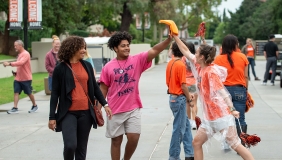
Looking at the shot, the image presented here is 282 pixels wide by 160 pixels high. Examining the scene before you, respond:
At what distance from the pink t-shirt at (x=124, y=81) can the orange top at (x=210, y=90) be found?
69cm

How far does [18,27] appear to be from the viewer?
21.2m

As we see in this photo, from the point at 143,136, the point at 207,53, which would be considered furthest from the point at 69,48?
the point at 143,136

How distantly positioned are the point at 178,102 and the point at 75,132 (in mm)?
1752

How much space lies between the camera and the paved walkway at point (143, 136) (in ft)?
27.7

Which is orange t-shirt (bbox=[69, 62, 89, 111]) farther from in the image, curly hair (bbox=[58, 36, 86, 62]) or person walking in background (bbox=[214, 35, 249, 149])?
person walking in background (bbox=[214, 35, 249, 149])

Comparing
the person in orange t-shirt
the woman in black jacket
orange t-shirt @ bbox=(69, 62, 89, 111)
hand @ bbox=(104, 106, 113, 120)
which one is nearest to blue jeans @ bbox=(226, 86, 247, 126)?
the person in orange t-shirt

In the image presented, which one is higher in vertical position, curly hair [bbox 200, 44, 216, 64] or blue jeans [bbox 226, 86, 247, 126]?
curly hair [bbox 200, 44, 216, 64]

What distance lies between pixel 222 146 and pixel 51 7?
26.6 meters

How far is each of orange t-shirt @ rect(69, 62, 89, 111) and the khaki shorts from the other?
1.61 feet

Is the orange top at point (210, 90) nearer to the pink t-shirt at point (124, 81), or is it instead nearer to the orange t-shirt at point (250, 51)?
the pink t-shirt at point (124, 81)

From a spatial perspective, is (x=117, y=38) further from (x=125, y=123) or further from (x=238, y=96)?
(x=238, y=96)

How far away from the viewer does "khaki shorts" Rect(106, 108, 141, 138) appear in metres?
6.60

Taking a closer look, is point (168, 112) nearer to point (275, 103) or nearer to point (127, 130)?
point (275, 103)

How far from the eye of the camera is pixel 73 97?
6.21m
